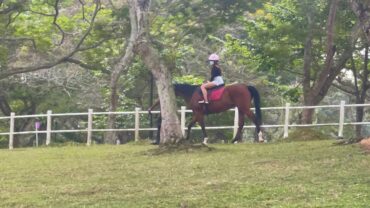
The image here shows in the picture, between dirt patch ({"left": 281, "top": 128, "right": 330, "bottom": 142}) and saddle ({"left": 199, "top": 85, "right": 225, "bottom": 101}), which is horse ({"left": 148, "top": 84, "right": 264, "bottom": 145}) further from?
dirt patch ({"left": 281, "top": 128, "right": 330, "bottom": 142})

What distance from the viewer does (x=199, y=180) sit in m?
8.22

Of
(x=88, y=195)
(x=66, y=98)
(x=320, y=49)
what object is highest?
(x=320, y=49)

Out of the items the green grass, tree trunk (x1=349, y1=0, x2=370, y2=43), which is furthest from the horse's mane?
tree trunk (x1=349, y1=0, x2=370, y2=43)

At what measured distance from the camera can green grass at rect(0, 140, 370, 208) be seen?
674 cm

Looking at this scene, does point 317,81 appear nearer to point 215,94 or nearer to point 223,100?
point 223,100

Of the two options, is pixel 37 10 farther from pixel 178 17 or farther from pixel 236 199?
pixel 236 199

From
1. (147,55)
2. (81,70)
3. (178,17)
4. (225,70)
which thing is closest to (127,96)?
(81,70)

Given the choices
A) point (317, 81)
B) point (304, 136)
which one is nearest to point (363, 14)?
point (304, 136)

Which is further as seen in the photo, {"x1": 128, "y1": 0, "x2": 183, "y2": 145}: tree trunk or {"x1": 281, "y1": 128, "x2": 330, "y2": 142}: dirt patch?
{"x1": 281, "y1": 128, "x2": 330, "y2": 142}: dirt patch

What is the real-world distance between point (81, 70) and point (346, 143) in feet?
55.1

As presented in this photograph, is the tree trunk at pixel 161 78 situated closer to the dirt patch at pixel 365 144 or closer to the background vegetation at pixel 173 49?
the dirt patch at pixel 365 144

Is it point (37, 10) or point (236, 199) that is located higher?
point (37, 10)

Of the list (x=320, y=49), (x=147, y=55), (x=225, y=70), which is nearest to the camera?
(x=147, y=55)

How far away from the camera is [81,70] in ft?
86.8
